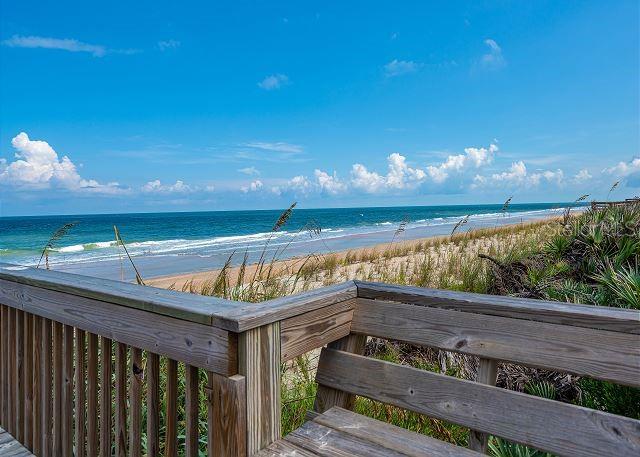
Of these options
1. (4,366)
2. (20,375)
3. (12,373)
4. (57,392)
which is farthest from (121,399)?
(4,366)

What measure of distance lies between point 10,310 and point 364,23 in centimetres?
3008

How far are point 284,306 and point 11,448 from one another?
1831mm

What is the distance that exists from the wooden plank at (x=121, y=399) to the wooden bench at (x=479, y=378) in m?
0.66

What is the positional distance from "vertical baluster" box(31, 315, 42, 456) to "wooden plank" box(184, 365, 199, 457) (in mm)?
1148

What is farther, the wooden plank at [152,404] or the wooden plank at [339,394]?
the wooden plank at [339,394]

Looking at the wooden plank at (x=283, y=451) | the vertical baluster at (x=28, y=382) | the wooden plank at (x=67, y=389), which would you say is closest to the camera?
the wooden plank at (x=283, y=451)

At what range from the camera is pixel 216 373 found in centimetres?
129

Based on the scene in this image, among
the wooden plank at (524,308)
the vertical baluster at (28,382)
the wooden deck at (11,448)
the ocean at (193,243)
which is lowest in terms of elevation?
the ocean at (193,243)

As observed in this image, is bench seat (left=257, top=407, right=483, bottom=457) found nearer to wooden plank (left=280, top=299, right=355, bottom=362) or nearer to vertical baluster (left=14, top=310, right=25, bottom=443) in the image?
wooden plank (left=280, top=299, right=355, bottom=362)

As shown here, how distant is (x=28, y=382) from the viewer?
87.1 inches

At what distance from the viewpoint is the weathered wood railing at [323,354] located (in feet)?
4.16

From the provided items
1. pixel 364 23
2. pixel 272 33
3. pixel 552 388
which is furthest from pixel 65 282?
pixel 272 33

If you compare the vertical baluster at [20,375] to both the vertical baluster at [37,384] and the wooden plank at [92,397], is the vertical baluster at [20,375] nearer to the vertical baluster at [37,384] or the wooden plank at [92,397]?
the vertical baluster at [37,384]

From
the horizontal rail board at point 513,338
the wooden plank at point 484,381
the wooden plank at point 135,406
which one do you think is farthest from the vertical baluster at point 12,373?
the wooden plank at point 484,381
